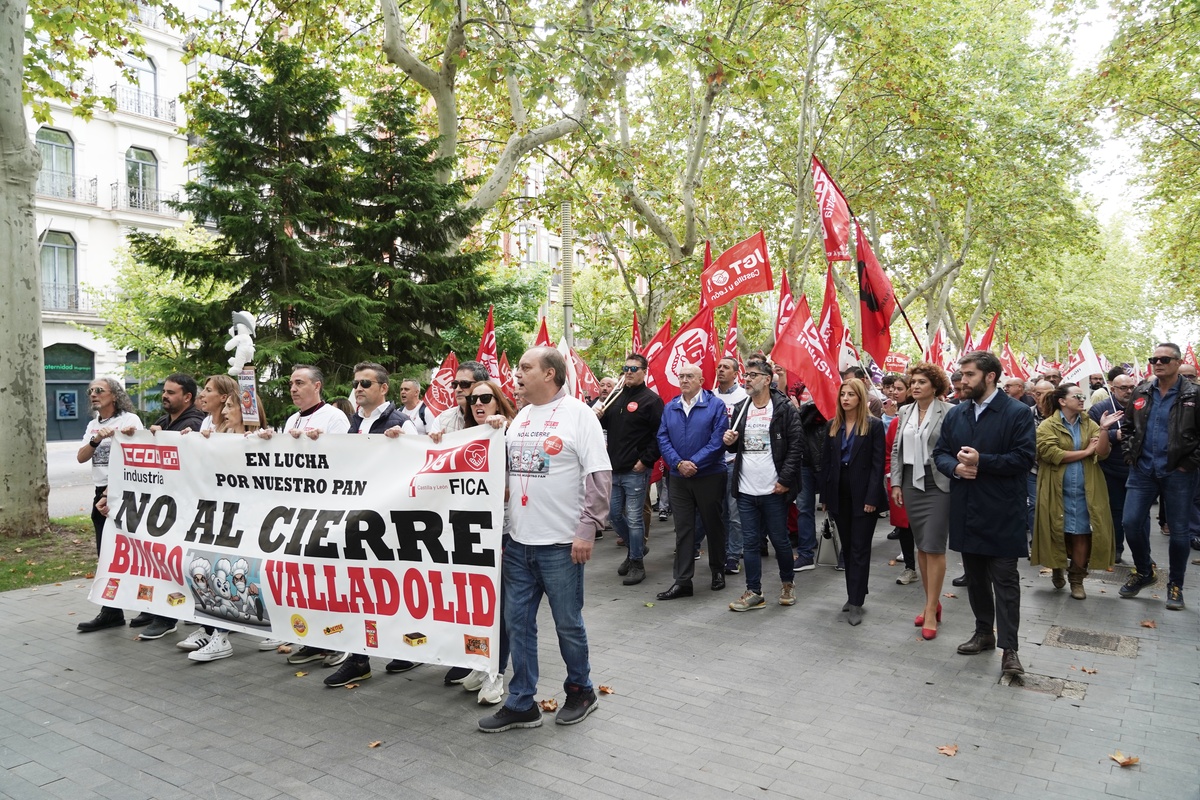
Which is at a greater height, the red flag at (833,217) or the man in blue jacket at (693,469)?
the red flag at (833,217)

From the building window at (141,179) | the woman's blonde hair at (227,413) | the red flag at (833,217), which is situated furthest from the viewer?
the building window at (141,179)

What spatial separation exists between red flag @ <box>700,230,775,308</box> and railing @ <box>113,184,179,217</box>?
94.8ft

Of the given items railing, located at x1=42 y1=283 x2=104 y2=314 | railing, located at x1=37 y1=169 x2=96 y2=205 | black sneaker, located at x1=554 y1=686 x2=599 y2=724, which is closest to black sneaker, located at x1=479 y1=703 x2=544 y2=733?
black sneaker, located at x1=554 y1=686 x2=599 y2=724

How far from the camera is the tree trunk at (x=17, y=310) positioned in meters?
10.3

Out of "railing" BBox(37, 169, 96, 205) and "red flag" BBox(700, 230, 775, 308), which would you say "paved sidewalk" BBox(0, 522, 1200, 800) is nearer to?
"red flag" BBox(700, 230, 775, 308)

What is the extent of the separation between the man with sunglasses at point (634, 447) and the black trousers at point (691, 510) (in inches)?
25.1

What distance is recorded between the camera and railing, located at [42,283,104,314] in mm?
31062

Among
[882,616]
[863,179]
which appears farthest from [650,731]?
[863,179]

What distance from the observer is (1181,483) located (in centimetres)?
738

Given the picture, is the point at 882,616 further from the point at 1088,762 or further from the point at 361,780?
the point at 361,780

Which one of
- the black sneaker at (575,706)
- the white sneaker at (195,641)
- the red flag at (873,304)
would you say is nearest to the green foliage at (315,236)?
the white sneaker at (195,641)

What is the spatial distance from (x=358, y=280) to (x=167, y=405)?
5.76m

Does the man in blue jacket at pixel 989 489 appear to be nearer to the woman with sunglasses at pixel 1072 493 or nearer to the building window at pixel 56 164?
the woman with sunglasses at pixel 1072 493

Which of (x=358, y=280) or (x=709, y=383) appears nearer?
(x=709, y=383)
